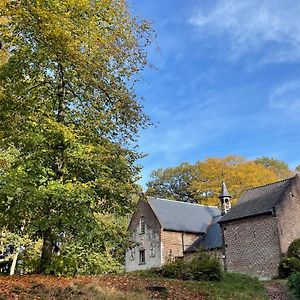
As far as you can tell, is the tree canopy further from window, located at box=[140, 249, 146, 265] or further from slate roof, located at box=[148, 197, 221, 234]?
window, located at box=[140, 249, 146, 265]

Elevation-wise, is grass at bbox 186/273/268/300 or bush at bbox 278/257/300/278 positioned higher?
bush at bbox 278/257/300/278

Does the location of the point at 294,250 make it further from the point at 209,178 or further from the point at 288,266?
the point at 209,178

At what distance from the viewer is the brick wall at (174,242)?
123 feet

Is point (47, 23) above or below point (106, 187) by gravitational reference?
above

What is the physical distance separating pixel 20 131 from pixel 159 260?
26.9 m

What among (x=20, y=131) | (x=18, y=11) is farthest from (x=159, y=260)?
(x=18, y=11)

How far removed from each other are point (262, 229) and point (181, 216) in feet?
40.4

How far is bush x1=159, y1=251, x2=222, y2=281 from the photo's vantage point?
58.8 ft

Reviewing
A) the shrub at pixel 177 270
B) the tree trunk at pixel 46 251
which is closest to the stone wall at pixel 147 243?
the shrub at pixel 177 270

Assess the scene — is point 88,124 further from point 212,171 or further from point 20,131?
point 212,171

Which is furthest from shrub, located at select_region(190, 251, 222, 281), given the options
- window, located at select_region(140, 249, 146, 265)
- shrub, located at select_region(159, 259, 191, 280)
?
window, located at select_region(140, 249, 146, 265)

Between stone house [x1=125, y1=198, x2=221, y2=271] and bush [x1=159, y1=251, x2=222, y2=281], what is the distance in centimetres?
1819

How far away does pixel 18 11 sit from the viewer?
488 inches

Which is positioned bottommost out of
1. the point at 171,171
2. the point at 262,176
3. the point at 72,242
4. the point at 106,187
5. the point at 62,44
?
the point at 72,242
